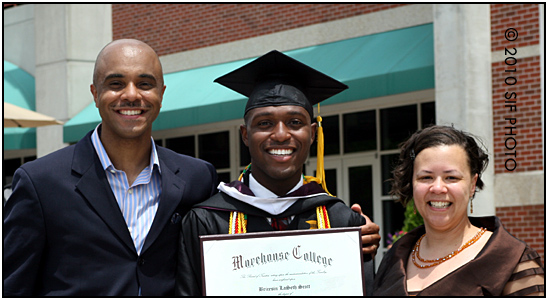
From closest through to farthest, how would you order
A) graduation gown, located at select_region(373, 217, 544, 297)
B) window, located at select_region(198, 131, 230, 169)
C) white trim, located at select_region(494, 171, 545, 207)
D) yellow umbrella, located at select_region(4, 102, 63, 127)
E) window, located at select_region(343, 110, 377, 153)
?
graduation gown, located at select_region(373, 217, 544, 297), white trim, located at select_region(494, 171, 545, 207), yellow umbrella, located at select_region(4, 102, 63, 127), window, located at select_region(343, 110, 377, 153), window, located at select_region(198, 131, 230, 169)

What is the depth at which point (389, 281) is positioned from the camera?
380 cm

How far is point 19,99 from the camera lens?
51.4 feet

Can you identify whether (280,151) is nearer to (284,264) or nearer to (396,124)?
(284,264)

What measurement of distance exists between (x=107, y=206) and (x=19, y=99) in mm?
12827

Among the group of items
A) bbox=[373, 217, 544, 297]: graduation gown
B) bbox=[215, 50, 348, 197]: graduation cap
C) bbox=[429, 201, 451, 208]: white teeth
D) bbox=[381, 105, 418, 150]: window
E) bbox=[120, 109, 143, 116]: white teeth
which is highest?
bbox=[381, 105, 418, 150]: window

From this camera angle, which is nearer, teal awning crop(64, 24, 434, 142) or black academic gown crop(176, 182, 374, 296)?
black academic gown crop(176, 182, 374, 296)

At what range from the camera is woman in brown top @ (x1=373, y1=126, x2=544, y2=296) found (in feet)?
11.3

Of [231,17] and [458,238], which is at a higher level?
[231,17]

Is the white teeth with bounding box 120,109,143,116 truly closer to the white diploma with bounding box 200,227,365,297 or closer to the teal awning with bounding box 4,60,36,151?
the white diploma with bounding box 200,227,365,297

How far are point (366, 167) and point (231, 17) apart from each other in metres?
3.74

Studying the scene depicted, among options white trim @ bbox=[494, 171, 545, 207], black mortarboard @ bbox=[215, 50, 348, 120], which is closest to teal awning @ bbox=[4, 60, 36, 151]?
white trim @ bbox=[494, 171, 545, 207]

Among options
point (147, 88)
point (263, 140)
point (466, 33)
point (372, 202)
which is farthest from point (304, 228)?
point (372, 202)

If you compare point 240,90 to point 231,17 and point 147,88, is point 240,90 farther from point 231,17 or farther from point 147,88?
point 231,17

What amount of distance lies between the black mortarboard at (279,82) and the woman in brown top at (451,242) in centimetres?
58
